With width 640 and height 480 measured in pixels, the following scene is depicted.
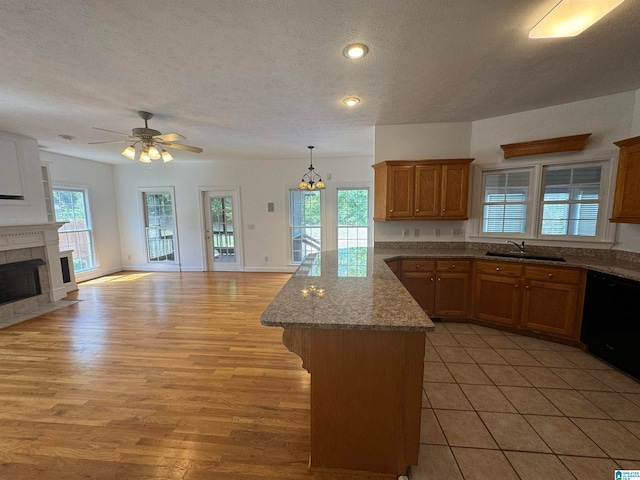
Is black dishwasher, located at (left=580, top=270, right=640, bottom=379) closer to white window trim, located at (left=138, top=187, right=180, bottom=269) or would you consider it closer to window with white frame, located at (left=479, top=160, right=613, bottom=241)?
window with white frame, located at (left=479, top=160, right=613, bottom=241)

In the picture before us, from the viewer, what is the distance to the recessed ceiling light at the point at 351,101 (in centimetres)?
276

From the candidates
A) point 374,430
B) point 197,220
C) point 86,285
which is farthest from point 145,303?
point 374,430

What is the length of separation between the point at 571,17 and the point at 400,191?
216 cm

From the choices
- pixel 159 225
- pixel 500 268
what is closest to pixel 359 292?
pixel 500 268

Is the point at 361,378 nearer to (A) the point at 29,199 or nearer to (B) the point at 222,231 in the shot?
(A) the point at 29,199

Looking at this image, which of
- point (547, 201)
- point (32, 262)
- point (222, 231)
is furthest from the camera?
point (222, 231)

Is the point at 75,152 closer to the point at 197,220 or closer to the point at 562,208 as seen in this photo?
the point at 197,220

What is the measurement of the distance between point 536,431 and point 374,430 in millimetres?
1151

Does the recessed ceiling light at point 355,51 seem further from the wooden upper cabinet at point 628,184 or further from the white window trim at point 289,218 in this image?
the white window trim at point 289,218

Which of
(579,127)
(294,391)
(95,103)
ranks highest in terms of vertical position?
(95,103)

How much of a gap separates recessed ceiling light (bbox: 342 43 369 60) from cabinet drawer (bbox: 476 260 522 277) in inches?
100

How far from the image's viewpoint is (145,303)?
427 centimetres

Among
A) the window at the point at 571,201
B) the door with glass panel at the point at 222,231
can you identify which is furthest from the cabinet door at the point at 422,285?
the door with glass panel at the point at 222,231

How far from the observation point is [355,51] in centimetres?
194
